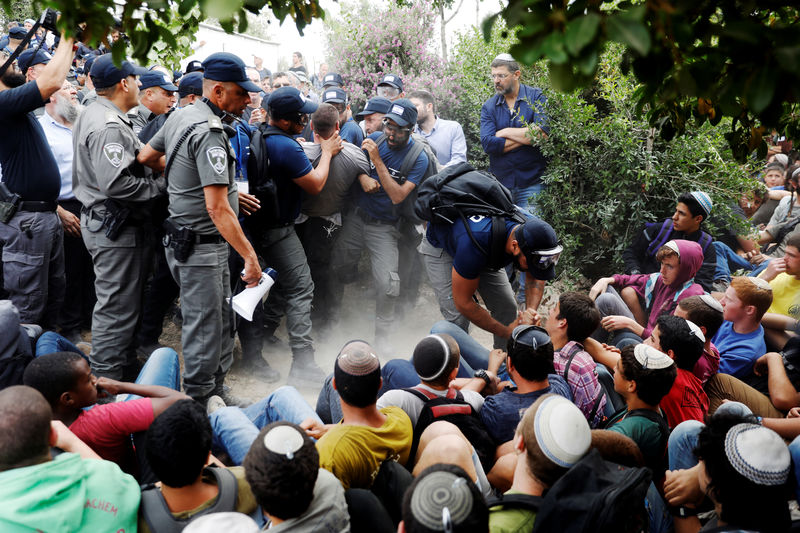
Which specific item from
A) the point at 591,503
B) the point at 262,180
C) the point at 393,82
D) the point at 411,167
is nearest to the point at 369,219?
the point at 411,167

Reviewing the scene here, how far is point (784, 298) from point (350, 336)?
375 centimetres

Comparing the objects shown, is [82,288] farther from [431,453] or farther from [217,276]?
[431,453]

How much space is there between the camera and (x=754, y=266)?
5.51 metres

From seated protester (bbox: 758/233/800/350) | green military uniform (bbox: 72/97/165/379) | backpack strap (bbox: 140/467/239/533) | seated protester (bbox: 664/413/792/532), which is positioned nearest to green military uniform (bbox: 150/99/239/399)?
green military uniform (bbox: 72/97/165/379)

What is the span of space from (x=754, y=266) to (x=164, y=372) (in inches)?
212

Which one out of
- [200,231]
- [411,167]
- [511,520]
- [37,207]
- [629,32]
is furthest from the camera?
[411,167]

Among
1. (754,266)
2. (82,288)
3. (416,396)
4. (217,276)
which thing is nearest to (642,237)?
(754,266)

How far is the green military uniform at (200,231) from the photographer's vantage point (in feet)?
11.5

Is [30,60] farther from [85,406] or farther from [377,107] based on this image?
[85,406]

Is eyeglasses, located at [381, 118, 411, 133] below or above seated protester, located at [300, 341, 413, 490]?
above

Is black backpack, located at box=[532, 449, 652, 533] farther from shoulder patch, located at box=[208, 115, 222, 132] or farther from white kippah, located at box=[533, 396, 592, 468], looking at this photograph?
shoulder patch, located at box=[208, 115, 222, 132]

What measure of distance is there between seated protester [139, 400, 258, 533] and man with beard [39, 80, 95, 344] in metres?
3.23

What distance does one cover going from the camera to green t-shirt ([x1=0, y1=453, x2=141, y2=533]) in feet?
5.60

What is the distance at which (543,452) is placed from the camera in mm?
1973
